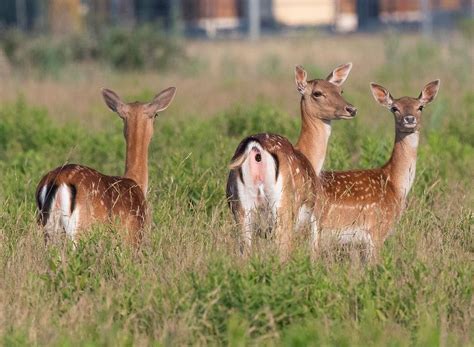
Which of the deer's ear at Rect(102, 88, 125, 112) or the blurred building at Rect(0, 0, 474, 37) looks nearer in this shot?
the deer's ear at Rect(102, 88, 125, 112)

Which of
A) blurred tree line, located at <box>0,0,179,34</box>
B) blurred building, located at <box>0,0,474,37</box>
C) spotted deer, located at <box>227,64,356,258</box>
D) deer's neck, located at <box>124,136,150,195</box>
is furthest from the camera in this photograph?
blurred tree line, located at <box>0,0,179,34</box>

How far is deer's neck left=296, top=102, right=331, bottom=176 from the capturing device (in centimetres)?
915

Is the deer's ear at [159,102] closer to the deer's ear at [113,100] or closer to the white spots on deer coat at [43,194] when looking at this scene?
the deer's ear at [113,100]

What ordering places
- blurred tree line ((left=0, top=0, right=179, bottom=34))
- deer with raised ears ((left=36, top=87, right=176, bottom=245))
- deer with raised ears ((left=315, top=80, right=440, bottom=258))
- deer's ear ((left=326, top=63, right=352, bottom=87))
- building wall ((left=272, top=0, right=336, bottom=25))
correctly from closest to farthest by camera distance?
1. deer with raised ears ((left=36, top=87, right=176, bottom=245))
2. deer with raised ears ((left=315, top=80, right=440, bottom=258))
3. deer's ear ((left=326, top=63, right=352, bottom=87))
4. blurred tree line ((left=0, top=0, right=179, bottom=34))
5. building wall ((left=272, top=0, right=336, bottom=25))

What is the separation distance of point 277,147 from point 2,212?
6.23ft

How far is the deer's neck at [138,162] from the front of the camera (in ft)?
29.0

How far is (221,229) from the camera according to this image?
8016 mm

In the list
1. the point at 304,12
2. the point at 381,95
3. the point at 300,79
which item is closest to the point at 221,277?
the point at 300,79

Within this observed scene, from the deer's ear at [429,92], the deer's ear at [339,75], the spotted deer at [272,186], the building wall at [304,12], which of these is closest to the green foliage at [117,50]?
the deer's ear at [339,75]

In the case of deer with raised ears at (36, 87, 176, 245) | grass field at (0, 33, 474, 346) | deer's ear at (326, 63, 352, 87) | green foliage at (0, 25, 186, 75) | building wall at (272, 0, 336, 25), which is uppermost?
deer's ear at (326, 63, 352, 87)

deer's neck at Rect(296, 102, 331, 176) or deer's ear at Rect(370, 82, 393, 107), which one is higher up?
deer's ear at Rect(370, 82, 393, 107)

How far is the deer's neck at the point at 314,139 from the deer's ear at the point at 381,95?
0.40 meters

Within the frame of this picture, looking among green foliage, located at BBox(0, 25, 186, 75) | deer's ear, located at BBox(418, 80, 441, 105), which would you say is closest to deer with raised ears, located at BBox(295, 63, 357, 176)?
deer's ear, located at BBox(418, 80, 441, 105)

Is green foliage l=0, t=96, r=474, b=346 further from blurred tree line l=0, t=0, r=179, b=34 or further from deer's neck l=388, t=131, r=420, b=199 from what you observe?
blurred tree line l=0, t=0, r=179, b=34
